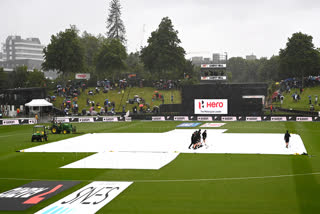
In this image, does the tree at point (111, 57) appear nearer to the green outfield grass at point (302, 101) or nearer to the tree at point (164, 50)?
the tree at point (164, 50)

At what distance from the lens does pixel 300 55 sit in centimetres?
8975

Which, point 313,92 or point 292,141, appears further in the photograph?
point 313,92

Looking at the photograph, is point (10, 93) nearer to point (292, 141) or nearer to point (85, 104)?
point (85, 104)

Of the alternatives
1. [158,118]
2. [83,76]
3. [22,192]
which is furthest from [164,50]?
[22,192]

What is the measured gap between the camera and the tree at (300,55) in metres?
89.4

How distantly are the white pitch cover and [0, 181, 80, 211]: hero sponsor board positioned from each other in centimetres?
115

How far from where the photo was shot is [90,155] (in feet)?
108

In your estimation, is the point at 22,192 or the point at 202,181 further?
the point at 202,181

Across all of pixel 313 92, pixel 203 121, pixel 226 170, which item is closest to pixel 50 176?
pixel 226 170

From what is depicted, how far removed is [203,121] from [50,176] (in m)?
46.4

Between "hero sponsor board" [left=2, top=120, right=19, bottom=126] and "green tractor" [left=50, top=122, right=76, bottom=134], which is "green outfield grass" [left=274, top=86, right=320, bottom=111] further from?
"hero sponsor board" [left=2, top=120, right=19, bottom=126]

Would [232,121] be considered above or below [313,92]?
below

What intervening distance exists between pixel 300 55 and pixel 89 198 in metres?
80.4

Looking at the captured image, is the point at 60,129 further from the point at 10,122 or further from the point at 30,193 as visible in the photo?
the point at 30,193
